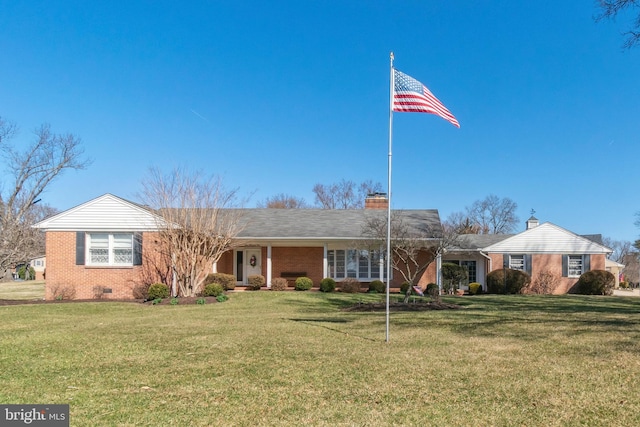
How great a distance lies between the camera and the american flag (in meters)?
8.44

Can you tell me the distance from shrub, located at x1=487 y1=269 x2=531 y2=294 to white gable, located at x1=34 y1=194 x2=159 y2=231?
17820mm

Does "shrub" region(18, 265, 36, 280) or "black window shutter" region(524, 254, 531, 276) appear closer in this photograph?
"black window shutter" region(524, 254, 531, 276)

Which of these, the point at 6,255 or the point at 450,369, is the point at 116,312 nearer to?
the point at 6,255

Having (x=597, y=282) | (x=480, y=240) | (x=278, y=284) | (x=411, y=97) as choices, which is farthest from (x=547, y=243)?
(x=411, y=97)

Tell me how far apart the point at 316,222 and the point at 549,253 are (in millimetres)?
13437

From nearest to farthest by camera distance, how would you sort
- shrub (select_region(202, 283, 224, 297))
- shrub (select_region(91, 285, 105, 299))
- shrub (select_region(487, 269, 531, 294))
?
shrub (select_region(202, 283, 224, 297)) < shrub (select_region(91, 285, 105, 299)) < shrub (select_region(487, 269, 531, 294))

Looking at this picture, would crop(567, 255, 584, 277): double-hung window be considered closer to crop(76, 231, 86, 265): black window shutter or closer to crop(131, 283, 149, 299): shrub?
crop(131, 283, 149, 299): shrub

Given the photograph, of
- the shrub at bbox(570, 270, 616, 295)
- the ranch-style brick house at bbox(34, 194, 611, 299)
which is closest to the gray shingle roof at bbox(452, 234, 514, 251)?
the ranch-style brick house at bbox(34, 194, 611, 299)

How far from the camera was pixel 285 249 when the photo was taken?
23.8 meters

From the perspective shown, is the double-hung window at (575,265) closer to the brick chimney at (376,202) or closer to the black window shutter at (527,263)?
the black window shutter at (527,263)

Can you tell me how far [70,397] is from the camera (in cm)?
493

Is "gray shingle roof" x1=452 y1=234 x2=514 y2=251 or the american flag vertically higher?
the american flag

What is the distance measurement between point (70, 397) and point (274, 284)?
1681cm

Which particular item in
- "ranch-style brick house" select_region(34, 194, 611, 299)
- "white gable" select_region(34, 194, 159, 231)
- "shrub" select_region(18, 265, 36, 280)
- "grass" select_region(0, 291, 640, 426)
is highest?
"white gable" select_region(34, 194, 159, 231)
